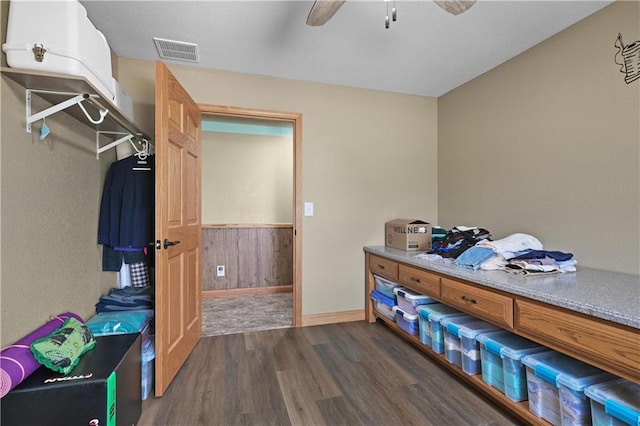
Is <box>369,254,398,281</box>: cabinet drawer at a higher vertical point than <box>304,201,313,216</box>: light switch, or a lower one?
lower

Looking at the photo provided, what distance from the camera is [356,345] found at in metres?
2.50

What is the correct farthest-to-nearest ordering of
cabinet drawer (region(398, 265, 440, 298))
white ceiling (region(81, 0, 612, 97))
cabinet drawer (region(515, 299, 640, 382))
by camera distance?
1. cabinet drawer (region(398, 265, 440, 298))
2. white ceiling (region(81, 0, 612, 97))
3. cabinet drawer (region(515, 299, 640, 382))

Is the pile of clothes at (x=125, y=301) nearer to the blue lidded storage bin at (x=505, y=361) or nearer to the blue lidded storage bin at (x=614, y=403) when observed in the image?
the blue lidded storage bin at (x=505, y=361)

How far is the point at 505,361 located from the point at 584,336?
494 millimetres

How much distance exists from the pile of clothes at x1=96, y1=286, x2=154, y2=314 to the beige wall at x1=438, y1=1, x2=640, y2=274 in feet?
9.27

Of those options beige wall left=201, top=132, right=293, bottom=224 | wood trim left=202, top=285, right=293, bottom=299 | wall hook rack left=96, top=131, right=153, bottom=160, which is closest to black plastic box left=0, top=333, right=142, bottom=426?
wall hook rack left=96, top=131, right=153, bottom=160

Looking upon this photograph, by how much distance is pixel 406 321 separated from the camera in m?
2.45

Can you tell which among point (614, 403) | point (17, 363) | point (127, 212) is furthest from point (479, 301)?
point (127, 212)

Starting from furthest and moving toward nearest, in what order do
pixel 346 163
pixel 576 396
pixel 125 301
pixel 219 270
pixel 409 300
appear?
pixel 219 270, pixel 346 163, pixel 409 300, pixel 125 301, pixel 576 396

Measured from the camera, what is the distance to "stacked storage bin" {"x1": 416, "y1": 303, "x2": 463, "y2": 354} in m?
2.10

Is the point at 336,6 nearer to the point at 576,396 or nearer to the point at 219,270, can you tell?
the point at 576,396

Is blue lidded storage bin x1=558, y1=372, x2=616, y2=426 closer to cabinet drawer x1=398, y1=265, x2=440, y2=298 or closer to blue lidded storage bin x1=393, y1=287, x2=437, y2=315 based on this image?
cabinet drawer x1=398, y1=265, x2=440, y2=298

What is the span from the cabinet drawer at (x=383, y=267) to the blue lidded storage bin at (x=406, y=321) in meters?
0.28

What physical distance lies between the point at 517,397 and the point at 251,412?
145 centimetres
